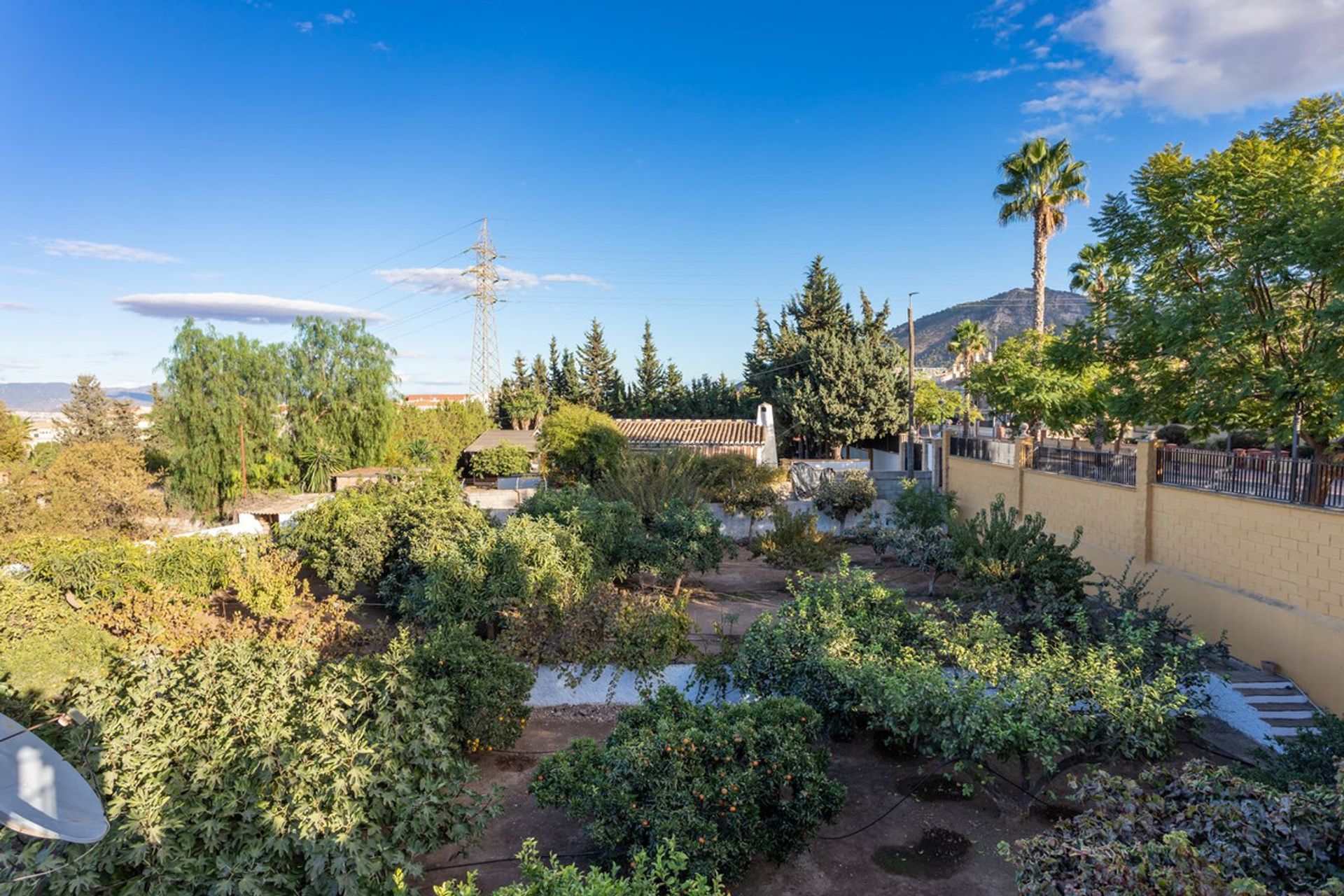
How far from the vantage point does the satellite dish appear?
10.7 ft

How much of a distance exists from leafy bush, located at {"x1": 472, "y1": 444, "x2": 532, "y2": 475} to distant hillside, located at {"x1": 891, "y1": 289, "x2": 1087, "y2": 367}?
71660 millimetres

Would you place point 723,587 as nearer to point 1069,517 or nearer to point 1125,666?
point 1069,517

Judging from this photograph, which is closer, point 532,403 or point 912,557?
point 912,557

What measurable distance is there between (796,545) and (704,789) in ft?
37.5

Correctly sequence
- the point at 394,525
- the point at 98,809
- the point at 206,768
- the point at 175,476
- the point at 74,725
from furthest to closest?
the point at 175,476, the point at 394,525, the point at 74,725, the point at 206,768, the point at 98,809

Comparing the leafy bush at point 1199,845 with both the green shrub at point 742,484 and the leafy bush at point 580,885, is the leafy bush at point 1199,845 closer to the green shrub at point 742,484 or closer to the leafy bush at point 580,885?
the leafy bush at point 580,885

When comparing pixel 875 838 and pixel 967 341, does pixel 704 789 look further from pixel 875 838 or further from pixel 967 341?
pixel 967 341

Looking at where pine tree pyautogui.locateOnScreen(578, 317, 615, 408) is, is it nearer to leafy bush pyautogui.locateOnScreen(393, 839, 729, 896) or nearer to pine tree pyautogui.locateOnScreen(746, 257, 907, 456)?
pine tree pyautogui.locateOnScreen(746, 257, 907, 456)

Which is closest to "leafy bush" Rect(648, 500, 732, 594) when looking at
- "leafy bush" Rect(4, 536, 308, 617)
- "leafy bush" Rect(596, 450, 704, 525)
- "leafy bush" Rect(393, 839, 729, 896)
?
"leafy bush" Rect(596, 450, 704, 525)

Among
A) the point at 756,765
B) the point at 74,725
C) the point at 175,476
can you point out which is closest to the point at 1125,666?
the point at 756,765

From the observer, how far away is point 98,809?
405cm

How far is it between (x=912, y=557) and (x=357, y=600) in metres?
10.7

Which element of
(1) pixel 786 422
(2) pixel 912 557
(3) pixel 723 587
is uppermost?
(1) pixel 786 422

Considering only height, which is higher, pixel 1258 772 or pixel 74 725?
pixel 74 725
